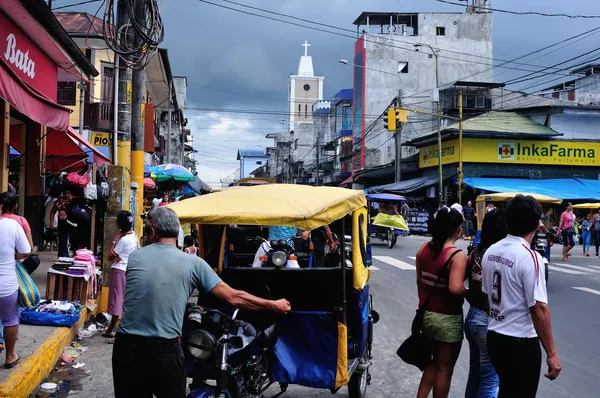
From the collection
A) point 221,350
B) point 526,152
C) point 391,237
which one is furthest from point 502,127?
point 221,350

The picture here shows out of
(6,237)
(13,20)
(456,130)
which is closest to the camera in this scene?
(6,237)

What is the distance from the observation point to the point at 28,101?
24.0ft

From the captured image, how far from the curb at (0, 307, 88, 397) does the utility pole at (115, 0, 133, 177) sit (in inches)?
123

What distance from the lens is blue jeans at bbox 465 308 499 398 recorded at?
482 centimetres

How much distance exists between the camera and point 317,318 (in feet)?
17.4

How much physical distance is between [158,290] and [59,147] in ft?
41.3

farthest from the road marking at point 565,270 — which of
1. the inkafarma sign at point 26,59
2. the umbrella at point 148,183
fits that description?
the inkafarma sign at point 26,59

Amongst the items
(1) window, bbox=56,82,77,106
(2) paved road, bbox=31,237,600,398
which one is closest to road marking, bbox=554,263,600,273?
(2) paved road, bbox=31,237,600,398

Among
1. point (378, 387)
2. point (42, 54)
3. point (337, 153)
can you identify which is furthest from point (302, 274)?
point (337, 153)

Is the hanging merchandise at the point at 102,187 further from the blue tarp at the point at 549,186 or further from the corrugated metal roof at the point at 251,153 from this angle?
the corrugated metal roof at the point at 251,153

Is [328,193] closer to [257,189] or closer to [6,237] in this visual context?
[257,189]

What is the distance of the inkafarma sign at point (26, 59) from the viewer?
10219mm

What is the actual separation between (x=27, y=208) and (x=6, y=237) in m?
9.58

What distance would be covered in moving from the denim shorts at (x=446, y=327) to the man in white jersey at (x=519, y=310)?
0.72 m
